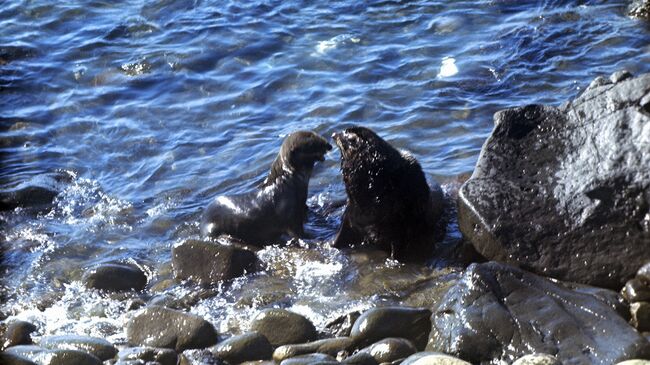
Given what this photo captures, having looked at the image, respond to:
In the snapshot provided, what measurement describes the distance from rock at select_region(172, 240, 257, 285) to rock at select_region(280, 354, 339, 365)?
87.9 inches

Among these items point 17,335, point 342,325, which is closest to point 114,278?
point 17,335

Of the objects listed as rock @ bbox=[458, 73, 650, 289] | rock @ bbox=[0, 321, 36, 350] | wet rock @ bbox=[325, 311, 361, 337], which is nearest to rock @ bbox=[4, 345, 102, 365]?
rock @ bbox=[0, 321, 36, 350]

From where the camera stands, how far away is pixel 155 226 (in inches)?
397

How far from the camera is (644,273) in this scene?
266 inches

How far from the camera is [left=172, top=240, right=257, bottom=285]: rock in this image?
8.53 m

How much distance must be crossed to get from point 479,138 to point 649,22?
392cm

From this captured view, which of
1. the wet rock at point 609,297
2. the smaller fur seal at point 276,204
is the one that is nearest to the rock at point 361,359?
the wet rock at point 609,297

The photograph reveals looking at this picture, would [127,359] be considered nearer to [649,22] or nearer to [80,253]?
[80,253]

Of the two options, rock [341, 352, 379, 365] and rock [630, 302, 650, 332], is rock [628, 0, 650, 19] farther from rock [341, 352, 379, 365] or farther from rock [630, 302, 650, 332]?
rock [341, 352, 379, 365]

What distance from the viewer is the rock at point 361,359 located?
628 cm

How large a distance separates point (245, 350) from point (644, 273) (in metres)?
2.67

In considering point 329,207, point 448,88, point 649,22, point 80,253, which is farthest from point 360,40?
point 80,253

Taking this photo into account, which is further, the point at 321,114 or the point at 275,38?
the point at 275,38

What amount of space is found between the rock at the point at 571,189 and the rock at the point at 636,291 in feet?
0.70
